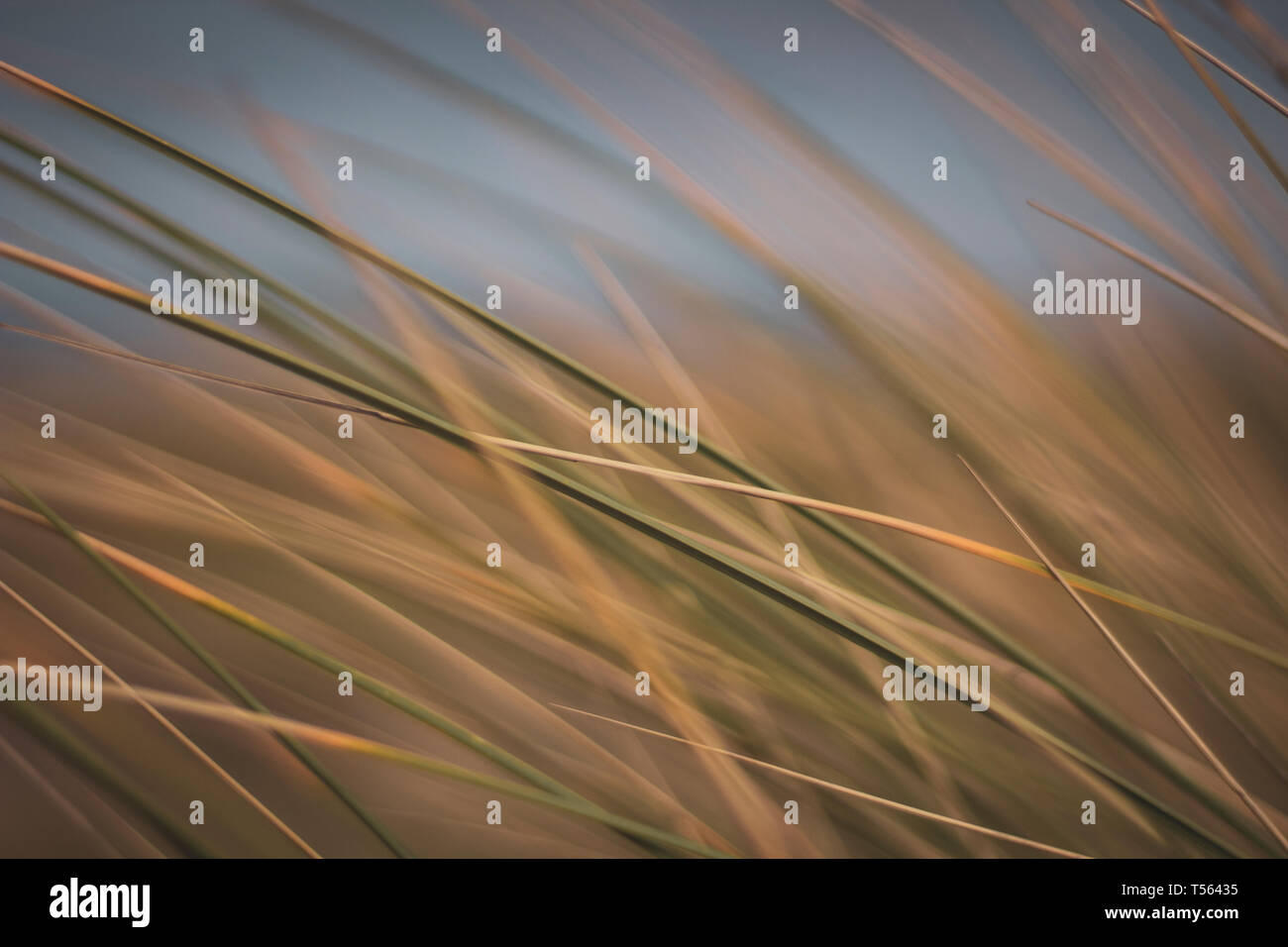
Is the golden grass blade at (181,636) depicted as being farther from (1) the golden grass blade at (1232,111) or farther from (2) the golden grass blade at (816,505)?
(1) the golden grass blade at (1232,111)

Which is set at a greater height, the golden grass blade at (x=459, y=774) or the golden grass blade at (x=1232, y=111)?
the golden grass blade at (x=1232, y=111)

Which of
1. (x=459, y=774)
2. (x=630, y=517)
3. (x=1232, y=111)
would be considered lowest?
(x=459, y=774)

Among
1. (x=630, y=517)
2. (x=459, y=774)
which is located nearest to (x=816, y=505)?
(x=630, y=517)

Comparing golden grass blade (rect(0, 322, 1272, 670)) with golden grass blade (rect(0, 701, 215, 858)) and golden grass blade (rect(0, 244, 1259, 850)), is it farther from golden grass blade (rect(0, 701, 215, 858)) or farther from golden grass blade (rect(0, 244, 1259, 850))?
golden grass blade (rect(0, 701, 215, 858))

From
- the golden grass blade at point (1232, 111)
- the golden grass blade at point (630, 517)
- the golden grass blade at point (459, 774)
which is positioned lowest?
the golden grass blade at point (459, 774)

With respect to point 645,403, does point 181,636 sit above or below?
below

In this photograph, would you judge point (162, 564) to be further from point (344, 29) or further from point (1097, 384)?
point (1097, 384)

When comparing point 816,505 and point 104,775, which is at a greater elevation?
point 816,505

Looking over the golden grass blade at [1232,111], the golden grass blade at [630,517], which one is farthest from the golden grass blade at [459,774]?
the golden grass blade at [1232,111]

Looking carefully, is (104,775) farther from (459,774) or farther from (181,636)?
(459,774)

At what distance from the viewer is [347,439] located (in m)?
0.60

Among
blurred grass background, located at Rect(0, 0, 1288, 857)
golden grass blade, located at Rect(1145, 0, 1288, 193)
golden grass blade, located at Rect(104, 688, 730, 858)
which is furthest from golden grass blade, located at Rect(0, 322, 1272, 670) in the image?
golden grass blade, located at Rect(1145, 0, 1288, 193)

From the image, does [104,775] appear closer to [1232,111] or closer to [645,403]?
[645,403]

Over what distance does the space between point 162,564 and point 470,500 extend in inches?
10.8
